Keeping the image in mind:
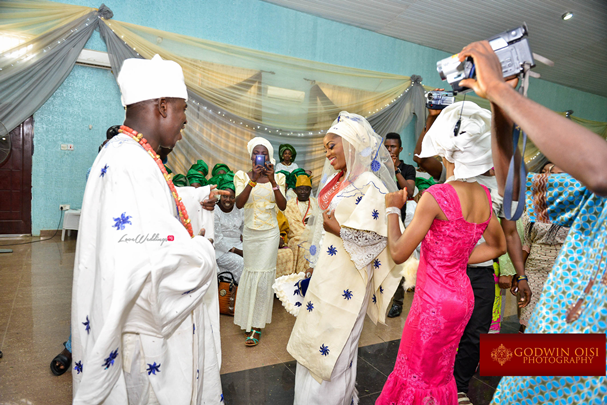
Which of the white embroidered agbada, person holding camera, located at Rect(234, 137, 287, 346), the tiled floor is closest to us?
the white embroidered agbada

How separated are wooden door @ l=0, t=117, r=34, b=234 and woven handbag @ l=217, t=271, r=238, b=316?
15.2 feet

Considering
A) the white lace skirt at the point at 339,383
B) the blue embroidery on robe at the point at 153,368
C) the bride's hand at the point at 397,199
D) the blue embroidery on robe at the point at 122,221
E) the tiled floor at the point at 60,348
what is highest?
the bride's hand at the point at 397,199

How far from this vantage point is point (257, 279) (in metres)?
3.48

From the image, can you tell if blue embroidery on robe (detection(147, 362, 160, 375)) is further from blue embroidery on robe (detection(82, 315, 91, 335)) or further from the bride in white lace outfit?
the bride in white lace outfit

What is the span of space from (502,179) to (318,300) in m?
1.36

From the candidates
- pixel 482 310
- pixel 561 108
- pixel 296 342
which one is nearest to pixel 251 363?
pixel 296 342

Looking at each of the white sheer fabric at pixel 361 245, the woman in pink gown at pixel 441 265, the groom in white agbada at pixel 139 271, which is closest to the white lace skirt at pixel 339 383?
the white sheer fabric at pixel 361 245

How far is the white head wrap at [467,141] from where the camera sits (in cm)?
163

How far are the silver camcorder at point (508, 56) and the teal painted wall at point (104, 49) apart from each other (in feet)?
22.4

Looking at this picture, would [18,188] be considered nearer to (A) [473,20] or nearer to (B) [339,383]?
(B) [339,383]

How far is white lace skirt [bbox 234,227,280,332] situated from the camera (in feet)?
11.2

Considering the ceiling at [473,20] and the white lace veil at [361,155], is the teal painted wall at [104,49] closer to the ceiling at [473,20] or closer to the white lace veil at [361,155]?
the ceiling at [473,20]

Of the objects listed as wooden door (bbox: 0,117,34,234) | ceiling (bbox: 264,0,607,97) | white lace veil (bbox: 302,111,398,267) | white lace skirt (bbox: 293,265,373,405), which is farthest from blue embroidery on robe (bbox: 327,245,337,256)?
ceiling (bbox: 264,0,607,97)

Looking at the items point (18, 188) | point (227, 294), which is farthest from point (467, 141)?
point (18, 188)
